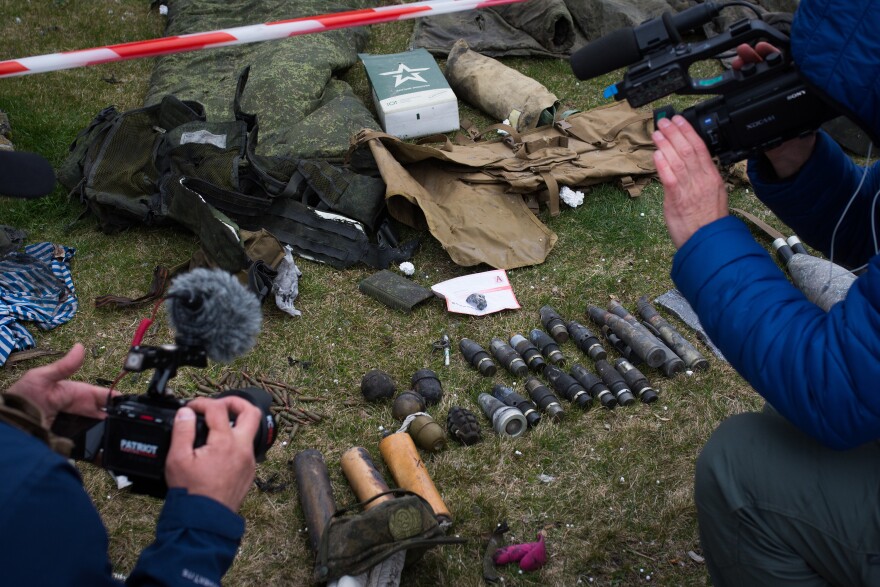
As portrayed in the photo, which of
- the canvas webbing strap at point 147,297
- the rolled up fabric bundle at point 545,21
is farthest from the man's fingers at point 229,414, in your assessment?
the rolled up fabric bundle at point 545,21

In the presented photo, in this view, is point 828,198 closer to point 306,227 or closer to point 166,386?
point 166,386

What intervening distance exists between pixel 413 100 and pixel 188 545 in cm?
483

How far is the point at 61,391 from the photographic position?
7.10 feet

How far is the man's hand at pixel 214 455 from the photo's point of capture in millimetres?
1812

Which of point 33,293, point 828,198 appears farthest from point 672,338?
point 33,293

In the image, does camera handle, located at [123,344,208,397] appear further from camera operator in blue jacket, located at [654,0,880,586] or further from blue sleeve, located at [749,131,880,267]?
blue sleeve, located at [749,131,880,267]

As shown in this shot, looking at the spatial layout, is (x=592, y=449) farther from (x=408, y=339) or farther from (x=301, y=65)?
(x=301, y=65)

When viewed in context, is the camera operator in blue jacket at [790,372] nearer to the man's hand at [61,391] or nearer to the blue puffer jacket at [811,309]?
the blue puffer jacket at [811,309]

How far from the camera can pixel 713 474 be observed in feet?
7.54

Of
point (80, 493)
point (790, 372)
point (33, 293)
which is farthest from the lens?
point (33, 293)

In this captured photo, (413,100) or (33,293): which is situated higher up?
(413,100)

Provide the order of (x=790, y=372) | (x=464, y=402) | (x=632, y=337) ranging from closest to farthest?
1. (x=790, y=372)
2. (x=464, y=402)
3. (x=632, y=337)

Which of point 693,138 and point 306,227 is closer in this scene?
point 693,138

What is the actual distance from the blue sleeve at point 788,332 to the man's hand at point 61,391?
1.75 m
